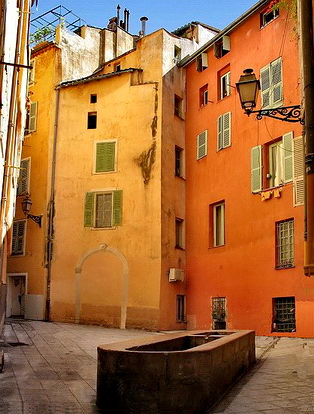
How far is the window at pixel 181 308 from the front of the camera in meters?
19.6

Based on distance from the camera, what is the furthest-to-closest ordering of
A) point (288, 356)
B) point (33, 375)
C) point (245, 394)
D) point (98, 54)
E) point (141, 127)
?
point (98, 54) → point (141, 127) → point (288, 356) → point (33, 375) → point (245, 394)

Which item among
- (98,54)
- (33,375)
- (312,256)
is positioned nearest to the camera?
(312,256)

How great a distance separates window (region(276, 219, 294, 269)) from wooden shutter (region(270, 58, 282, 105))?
149 inches

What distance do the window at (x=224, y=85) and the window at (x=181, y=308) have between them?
24.3 feet

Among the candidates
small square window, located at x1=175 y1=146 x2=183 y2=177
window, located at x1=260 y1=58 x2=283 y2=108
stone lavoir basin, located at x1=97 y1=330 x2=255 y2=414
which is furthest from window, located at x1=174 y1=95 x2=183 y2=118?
stone lavoir basin, located at x1=97 y1=330 x2=255 y2=414

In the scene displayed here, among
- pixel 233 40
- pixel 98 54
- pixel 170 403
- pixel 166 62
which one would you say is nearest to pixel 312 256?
pixel 170 403

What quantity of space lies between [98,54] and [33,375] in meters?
19.4

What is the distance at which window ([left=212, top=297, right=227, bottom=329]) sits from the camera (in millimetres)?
17859

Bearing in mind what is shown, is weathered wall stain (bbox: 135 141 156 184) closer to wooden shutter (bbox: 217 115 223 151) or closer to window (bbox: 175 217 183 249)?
window (bbox: 175 217 183 249)

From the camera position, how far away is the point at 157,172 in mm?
19750

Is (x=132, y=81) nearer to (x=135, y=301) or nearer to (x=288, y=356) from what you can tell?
(x=135, y=301)

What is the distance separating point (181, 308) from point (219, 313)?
207cm

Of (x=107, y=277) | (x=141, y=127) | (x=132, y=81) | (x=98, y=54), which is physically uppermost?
(x=98, y=54)

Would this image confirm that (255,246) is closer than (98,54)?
Yes
